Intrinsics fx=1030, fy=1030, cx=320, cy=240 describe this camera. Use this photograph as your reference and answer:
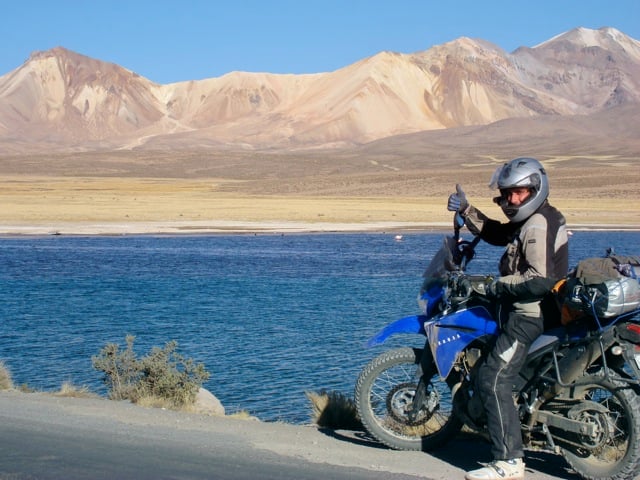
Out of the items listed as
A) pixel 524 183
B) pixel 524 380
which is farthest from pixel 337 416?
pixel 524 183

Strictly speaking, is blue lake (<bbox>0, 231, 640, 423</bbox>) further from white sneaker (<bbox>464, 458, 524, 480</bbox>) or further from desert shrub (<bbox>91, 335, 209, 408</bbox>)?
white sneaker (<bbox>464, 458, 524, 480</bbox>)

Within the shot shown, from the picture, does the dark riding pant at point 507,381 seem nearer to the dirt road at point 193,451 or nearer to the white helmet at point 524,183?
the dirt road at point 193,451

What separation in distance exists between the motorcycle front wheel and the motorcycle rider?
0.70 metres

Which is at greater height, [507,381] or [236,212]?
[236,212]

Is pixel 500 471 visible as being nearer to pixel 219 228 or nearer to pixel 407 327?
pixel 407 327

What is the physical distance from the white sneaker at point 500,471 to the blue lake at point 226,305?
5.24 metres

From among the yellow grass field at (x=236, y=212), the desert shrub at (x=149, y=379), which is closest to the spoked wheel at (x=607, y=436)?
the desert shrub at (x=149, y=379)

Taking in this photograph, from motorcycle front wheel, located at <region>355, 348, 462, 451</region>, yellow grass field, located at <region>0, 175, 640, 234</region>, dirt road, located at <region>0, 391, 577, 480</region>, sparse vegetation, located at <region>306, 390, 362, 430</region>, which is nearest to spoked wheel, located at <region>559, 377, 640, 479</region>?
dirt road, located at <region>0, 391, 577, 480</region>

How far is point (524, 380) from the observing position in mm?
6273

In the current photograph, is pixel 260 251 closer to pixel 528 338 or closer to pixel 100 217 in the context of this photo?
pixel 100 217

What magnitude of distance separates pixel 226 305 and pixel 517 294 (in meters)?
15.7

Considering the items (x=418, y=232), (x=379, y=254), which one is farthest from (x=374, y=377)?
(x=418, y=232)

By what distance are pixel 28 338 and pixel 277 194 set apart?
61.6m

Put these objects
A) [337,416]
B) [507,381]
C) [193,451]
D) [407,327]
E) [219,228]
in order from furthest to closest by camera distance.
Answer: [219,228] < [337,416] < [407,327] < [193,451] < [507,381]
